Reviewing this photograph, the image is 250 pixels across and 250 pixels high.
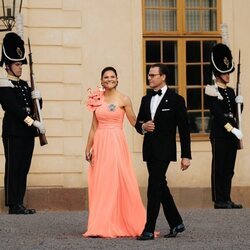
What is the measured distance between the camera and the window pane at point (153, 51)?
1823 cm

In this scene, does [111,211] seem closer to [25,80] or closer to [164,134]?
[164,134]

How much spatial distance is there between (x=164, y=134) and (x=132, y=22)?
5553 mm

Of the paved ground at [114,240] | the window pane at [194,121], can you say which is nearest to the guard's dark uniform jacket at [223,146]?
the paved ground at [114,240]

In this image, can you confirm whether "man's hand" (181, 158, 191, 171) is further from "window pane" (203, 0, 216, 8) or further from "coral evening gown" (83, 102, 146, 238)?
"window pane" (203, 0, 216, 8)

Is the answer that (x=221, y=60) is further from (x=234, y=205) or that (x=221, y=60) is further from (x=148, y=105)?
(x=148, y=105)

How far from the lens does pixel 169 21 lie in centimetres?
1847

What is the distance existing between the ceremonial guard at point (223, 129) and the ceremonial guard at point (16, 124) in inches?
100

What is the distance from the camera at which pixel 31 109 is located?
16.0m

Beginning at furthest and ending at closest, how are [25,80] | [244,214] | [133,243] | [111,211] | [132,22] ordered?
1. [132,22]
2. [25,80]
3. [244,214]
4. [111,211]
5. [133,243]

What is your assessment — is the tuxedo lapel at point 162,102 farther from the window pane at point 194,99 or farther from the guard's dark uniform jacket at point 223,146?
the window pane at point 194,99

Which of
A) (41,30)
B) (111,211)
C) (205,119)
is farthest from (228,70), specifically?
(111,211)

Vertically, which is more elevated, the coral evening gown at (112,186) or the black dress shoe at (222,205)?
the coral evening gown at (112,186)

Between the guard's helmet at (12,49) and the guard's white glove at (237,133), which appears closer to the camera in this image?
the guard's helmet at (12,49)

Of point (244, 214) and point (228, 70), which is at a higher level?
point (228, 70)
